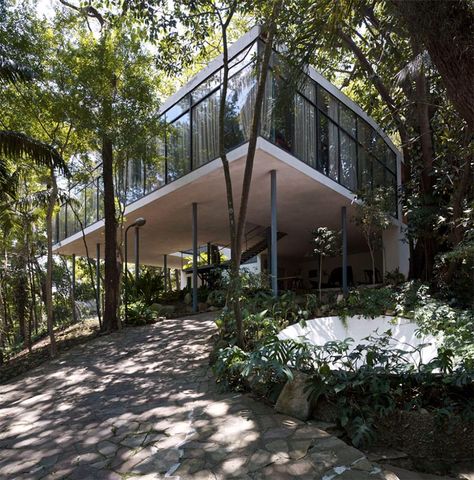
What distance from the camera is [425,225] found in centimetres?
1098

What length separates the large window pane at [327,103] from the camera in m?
11.6

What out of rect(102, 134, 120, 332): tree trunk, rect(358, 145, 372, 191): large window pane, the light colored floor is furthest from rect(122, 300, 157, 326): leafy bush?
rect(358, 145, 372, 191): large window pane

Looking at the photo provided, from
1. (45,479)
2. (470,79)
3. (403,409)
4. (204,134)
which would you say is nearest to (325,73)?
(204,134)

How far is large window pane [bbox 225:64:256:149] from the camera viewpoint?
31.1 ft

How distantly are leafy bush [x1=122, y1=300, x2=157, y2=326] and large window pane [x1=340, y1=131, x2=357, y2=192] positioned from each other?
20.0 ft

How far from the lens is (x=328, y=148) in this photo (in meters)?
11.8

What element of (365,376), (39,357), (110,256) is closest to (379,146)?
(110,256)

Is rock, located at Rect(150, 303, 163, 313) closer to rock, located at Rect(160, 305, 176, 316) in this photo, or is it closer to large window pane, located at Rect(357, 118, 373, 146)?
rock, located at Rect(160, 305, 176, 316)

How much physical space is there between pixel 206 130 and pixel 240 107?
1477 mm

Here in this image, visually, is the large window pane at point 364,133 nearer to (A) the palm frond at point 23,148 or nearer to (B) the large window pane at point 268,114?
(B) the large window pane at point 268,114

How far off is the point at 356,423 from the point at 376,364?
76 cm

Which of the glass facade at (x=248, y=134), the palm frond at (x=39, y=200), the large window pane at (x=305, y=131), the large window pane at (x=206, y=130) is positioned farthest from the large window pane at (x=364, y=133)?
the palm frond at (x=39, y=200)

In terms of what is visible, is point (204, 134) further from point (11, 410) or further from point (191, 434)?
point (191, 434)

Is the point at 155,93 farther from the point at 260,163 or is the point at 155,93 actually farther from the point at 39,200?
the point at 39,200
